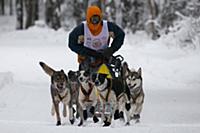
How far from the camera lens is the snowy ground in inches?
380

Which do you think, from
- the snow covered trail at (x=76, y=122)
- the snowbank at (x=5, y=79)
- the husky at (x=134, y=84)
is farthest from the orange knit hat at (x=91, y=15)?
the snowbank at (x=5, y=79)

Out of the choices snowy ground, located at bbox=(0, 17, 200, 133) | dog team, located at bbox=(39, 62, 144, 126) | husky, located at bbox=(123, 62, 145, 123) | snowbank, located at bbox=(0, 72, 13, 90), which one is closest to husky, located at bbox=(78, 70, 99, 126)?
dog team, located at bbox=(39, 62, 144, 126)

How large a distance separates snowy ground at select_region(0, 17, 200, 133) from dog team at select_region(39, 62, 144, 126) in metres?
0.20

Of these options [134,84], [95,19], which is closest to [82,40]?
[95,19]

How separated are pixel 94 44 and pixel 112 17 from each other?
30909mm

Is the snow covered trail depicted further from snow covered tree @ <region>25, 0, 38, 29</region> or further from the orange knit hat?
snow covered tree @ <region>25, 0, 38, 29</region>

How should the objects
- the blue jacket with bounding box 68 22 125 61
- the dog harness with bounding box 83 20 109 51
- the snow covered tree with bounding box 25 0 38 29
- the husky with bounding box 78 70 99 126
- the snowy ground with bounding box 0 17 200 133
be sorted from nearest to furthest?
the snowy ground with bounding box 0 17 200 133 < the husky with bounding box 78 70 99 126 < the blue jacket with bounding box 68 22 125 61 < the dog harness with bounding box 83 20 109 51 < the snow covered tree with bounding box 25 0 38 29

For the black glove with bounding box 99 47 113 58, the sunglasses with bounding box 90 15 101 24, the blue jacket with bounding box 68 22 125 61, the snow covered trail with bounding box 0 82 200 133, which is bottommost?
the snow covered trail with bounding box 0 82 200 133

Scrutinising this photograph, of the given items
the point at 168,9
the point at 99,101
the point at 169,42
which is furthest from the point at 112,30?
the point at 168,9

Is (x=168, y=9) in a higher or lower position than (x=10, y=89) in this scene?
higher

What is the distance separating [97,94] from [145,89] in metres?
8.04

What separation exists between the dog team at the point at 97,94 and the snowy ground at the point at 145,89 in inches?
7.8

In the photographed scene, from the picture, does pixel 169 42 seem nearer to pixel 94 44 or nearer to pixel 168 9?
pixel 168 9

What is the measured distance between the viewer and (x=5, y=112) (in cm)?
1303
